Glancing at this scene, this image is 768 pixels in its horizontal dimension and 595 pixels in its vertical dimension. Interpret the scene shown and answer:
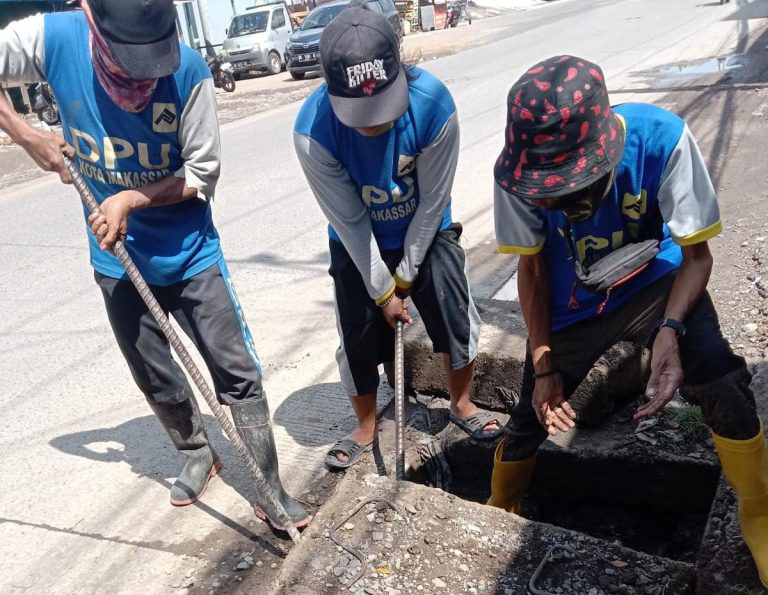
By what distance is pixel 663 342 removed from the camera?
223cm

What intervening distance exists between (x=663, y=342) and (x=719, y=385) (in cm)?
20

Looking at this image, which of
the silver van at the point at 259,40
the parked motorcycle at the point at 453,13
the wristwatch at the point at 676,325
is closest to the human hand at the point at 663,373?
the wristwatch at the point at 676,325

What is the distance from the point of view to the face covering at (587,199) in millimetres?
2145

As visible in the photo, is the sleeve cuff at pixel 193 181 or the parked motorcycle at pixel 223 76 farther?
the parked motorcycle at pixel 223 76

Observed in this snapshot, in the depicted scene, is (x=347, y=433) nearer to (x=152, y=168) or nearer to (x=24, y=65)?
(x=152, y=168)

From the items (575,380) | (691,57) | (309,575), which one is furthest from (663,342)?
(691,57)

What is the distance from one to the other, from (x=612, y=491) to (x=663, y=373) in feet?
4.03

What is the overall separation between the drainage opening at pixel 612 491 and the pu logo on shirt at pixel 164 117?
1.81m

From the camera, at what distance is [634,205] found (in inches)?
91.8

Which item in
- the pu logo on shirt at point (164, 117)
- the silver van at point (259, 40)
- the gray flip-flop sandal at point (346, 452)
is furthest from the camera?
the silver van at point (259, 40)

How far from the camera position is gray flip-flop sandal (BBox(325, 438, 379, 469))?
134 inches

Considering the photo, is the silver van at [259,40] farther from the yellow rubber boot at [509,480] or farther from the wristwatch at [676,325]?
the wristwatch at [676,325]

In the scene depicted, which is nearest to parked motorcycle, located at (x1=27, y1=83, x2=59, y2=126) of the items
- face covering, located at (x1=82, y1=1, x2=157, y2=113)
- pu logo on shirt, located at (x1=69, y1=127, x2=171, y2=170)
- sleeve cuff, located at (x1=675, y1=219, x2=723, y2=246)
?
pu logo on shirt, located at (x1=69, y1=127, x2=171, y2=170)

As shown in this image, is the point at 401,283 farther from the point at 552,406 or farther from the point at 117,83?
the point at 117,83
